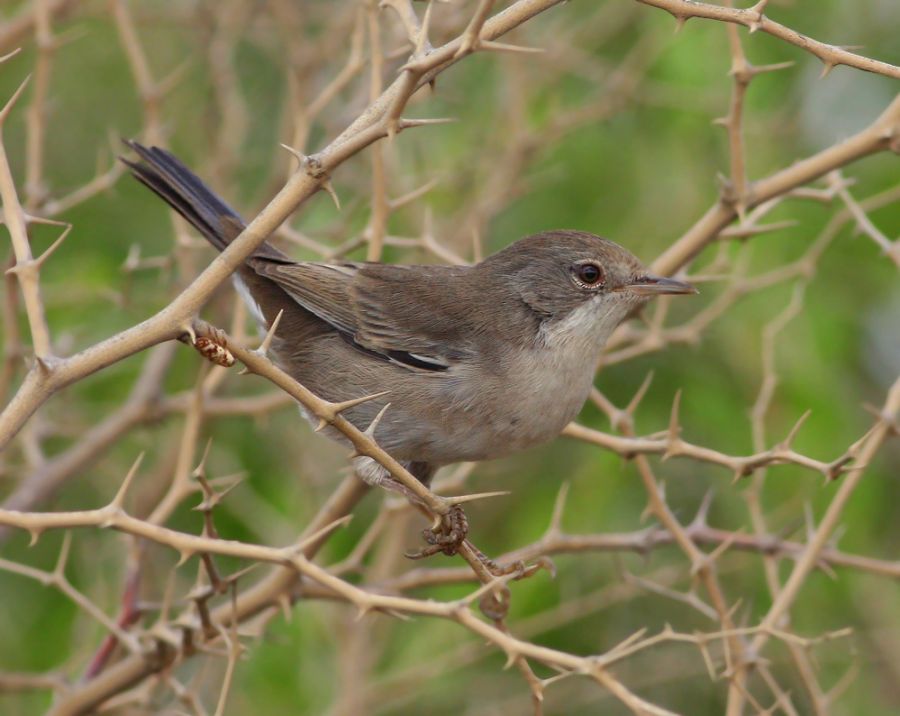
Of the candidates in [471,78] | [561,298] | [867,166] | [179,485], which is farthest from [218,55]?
[867,166]

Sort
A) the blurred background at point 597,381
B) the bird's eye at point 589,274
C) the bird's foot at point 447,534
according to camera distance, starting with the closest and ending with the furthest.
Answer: the bird's foot at point 447,534 < the bird's eye at point 589,274 < the blurred background at point 597,381

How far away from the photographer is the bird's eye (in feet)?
14.0

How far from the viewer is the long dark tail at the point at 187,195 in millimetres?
4023

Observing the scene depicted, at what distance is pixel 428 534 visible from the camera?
368 cm

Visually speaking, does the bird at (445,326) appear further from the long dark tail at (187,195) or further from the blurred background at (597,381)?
the blurred background at (597,381)

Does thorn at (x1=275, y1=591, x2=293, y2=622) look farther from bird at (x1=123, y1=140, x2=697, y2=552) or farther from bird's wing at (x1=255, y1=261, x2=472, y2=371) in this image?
bird's wing at (x1=255, y1=261, x2=472, y2=371)

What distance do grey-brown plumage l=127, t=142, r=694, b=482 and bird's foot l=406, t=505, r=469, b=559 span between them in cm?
37

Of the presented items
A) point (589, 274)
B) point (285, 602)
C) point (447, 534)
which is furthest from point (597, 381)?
point (285, 602)

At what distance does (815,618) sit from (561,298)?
5.97ft

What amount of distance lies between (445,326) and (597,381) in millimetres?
1357

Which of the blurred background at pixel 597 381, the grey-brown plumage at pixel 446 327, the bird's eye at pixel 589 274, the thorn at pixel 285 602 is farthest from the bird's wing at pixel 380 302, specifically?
the thorn at pixel 285 602

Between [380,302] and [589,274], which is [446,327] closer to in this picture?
[380,302]

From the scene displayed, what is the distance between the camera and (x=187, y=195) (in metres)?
4.12

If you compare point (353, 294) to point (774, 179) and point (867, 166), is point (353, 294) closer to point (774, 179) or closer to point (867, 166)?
point (774, 179)
